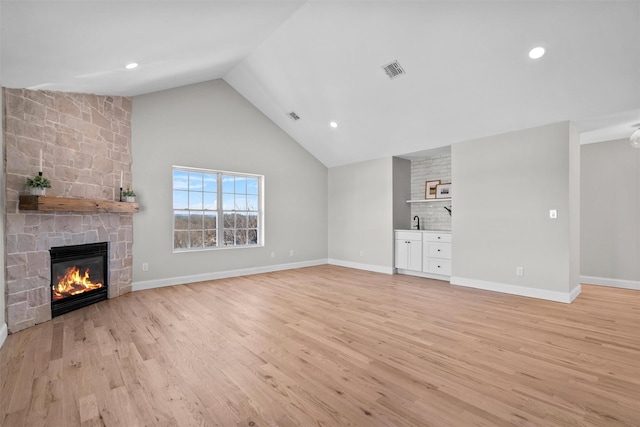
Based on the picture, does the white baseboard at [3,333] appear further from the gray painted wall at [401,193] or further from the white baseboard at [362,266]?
the gray painted wall at [401,193]

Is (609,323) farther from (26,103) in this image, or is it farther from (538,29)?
(26,103)

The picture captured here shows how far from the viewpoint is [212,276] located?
215 inches

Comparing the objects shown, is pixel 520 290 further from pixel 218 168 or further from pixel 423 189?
pixel 218 168

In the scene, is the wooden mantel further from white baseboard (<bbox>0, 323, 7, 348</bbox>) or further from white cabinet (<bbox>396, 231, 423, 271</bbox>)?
white cabinet (<bbox>396, 231, 423, 271</bbox>)

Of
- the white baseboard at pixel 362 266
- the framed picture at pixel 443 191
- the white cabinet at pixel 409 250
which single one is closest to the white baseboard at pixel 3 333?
the white baseboard at pixel 362 266

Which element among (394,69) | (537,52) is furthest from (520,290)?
(394,69)

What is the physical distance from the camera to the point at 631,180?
4.79 metres

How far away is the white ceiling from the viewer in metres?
2.57

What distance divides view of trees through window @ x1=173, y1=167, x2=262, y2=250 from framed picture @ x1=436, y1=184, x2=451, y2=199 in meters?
3.68

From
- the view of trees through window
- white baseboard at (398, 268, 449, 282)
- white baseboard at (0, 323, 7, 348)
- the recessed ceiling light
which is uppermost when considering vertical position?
the recessed ceiling light

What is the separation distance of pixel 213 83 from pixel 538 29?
494 centimetres

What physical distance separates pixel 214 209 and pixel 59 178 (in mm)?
2376

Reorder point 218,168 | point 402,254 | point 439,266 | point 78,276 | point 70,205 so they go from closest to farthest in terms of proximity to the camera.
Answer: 1. point 70,205
2. point 78,276
3. point 439,266
4. point 218,168
5. point 402,254

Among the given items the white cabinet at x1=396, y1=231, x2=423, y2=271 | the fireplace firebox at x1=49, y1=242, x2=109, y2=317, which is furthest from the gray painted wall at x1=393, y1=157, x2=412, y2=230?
the fireplace firebox at x1=49, y1=242, x2=109, y2=317
